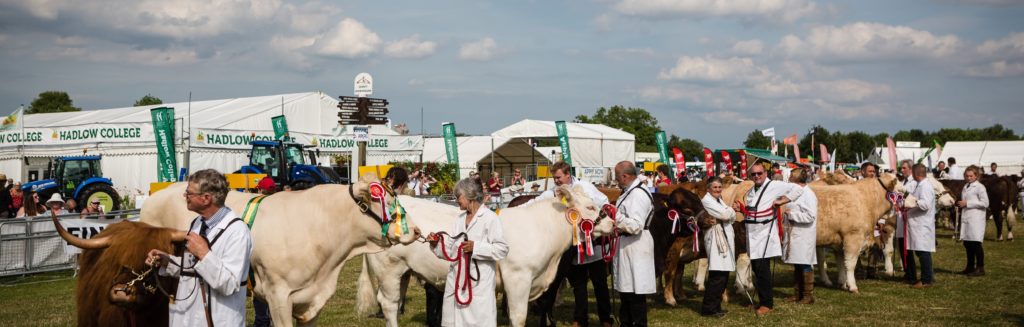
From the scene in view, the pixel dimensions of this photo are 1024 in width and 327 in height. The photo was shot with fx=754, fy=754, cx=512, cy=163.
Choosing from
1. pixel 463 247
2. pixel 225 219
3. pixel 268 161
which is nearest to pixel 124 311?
pixel 225 219

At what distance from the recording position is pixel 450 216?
827 centimetres

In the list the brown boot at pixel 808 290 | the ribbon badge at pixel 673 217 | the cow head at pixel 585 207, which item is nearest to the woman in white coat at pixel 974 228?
the brown boot at pixel 808 290

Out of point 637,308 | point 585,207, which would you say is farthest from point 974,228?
point 585,207

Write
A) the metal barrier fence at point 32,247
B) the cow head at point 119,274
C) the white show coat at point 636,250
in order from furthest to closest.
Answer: the metal barrier fence at point 32,247
the white show coat at point 636,250
the cow head at point 119,274

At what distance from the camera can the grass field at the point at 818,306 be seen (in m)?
9.67

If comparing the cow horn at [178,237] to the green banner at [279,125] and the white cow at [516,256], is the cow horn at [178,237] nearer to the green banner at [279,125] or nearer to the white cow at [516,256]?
the white cow at [516,256]

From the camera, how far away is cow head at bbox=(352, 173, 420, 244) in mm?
5914

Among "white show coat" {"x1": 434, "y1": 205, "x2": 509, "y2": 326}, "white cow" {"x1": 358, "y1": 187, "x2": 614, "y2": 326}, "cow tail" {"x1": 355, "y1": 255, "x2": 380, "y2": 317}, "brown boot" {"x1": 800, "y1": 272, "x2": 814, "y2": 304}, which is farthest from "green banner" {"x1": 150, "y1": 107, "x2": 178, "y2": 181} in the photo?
"white show coat" {"x1": 434, "y1": 205, "x2": 509, "y2": 326}

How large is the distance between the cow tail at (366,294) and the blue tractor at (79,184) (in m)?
15.3

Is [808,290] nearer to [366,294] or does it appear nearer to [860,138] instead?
[366,294]

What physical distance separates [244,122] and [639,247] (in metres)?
29.1

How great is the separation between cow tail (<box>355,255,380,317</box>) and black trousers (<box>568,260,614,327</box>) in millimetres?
2299

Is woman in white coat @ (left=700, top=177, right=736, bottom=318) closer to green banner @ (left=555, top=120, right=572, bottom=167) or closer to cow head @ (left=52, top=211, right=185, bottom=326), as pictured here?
cow head @ (left=52, top=211, right=185, bottom=326)

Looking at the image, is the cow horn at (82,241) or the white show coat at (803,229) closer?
the cow horn at (82,241)
